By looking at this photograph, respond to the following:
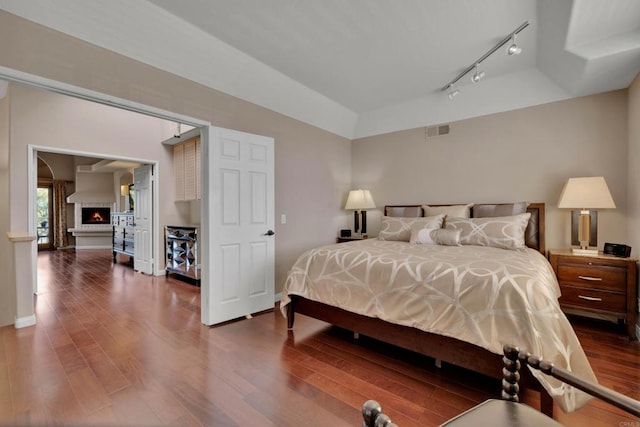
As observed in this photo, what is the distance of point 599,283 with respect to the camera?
8.75ft

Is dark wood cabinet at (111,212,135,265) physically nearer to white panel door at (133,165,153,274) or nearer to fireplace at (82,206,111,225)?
white panel door at (133,165,153,274)

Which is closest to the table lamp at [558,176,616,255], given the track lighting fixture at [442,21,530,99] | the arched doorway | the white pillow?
the white pillow

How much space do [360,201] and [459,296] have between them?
9.10 ft

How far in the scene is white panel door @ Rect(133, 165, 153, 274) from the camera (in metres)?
5.29

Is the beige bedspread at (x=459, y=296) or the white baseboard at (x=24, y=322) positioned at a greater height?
the beige bedspread at (x=459, y=296)

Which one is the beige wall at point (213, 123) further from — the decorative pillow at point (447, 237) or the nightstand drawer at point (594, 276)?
the nightstand drawer at point (594, 276)

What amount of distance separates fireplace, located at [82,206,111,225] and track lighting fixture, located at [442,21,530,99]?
10.7m

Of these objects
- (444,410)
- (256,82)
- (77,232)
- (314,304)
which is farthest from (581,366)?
(77,232)

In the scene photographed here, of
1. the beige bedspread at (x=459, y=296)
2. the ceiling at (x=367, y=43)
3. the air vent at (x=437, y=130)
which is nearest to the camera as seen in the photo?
the beige bedspread at (x=459, y=296)

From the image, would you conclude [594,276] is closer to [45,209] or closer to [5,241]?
[5,241]

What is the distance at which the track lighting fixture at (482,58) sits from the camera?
2.54 m

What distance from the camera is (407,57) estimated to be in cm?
301

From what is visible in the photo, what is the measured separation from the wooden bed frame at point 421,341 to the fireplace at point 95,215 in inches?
376

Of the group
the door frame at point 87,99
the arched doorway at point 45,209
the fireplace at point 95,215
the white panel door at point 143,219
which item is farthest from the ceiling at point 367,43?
the arched doorway at point 45,209
